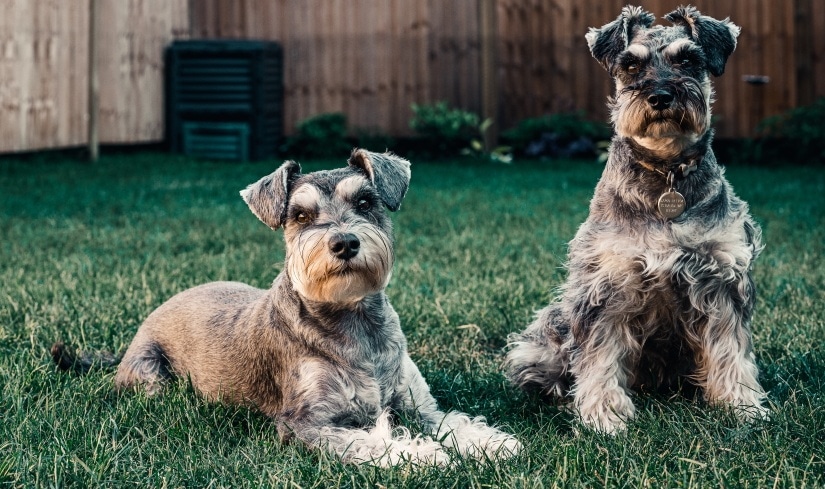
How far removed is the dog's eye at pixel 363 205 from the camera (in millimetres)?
3766

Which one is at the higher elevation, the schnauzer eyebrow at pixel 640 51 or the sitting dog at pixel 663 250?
the schnauzer eyebrow at pixel 640 51

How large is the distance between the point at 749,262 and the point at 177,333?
2.30 m

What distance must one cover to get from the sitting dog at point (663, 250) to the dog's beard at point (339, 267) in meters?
0.85

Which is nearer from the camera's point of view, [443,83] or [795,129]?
[795,129]

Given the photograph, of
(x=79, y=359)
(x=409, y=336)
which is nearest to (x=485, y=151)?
(x=409, y=336)

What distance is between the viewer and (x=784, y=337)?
4801mm

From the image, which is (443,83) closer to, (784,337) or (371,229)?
(784,337)

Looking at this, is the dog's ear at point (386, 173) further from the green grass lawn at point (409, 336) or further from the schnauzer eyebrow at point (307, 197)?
the green grass lawn at point (409, 336)

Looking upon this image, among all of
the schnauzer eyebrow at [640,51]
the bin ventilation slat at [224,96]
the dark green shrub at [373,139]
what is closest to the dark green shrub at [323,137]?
the dark green shrub at [373,139]

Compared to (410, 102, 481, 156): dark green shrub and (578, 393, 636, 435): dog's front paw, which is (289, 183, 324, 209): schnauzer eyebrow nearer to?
(578, 393, 636, 435): dog's front paw

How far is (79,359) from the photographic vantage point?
175 inches

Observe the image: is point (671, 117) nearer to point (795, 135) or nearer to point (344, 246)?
point (344, 246)

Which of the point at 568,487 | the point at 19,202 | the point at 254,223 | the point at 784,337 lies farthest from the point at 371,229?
the point at 19,202

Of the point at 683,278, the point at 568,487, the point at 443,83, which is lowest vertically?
the point at 568,487
